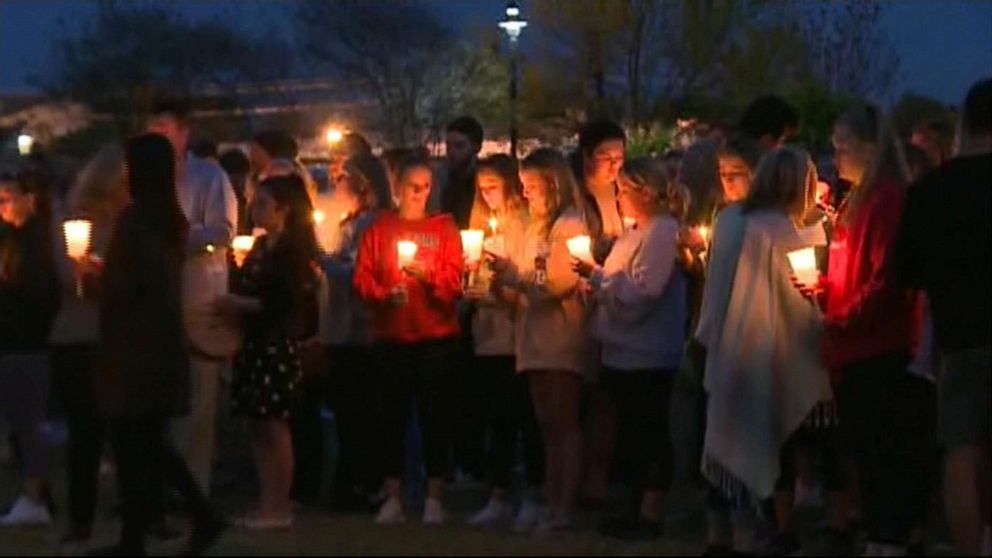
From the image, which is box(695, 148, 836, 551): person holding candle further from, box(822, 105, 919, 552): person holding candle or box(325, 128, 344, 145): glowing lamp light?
box(325, 128, 344, 145): glowing lamp light

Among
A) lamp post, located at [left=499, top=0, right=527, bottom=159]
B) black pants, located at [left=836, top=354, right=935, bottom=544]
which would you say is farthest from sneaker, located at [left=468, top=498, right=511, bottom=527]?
lamp post, located at [left=499, top=0, right=527, bottom=159]

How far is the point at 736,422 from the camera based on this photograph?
33.9ft

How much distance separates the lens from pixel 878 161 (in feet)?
33.2

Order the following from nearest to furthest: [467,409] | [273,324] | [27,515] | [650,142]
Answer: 1. [273,324]
2. [27,515]
3. [467,409]
4. [650,142]

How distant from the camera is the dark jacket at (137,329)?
990cm

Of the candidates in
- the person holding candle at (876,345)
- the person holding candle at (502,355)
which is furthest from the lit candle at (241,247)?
the person holding candle at (876,345)

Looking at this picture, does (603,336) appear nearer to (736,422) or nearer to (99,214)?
(736,422)

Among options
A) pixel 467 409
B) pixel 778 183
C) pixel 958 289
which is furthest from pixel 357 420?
pixel 958 289

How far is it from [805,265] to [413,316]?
98.9 inches

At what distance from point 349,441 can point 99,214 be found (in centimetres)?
235

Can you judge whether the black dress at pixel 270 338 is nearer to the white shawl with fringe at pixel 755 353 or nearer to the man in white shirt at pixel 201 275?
the man in white shirt at pixel 201 275

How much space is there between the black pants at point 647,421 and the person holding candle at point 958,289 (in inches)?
66.4

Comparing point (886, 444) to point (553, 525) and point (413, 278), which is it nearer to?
point (553, 525)

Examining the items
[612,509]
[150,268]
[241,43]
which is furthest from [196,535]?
[241,43]
